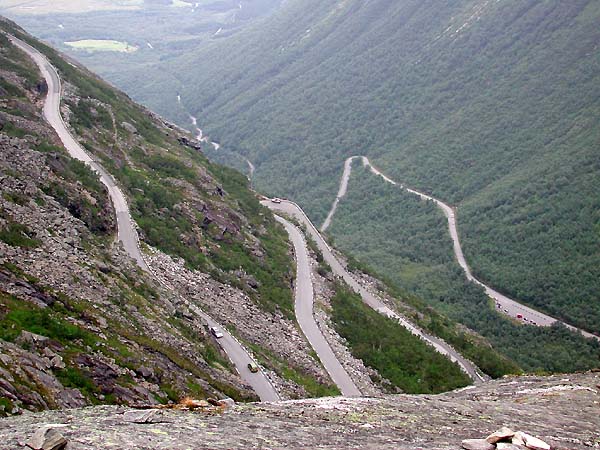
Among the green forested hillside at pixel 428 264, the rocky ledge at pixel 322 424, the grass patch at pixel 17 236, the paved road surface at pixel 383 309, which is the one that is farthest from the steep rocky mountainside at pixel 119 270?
the green forested hillside at pixel 428 264

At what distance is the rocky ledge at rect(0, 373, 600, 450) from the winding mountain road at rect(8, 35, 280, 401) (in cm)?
1740

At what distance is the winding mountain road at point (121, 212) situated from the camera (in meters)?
41.4

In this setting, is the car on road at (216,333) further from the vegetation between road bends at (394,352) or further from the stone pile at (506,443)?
the stone pile at (506,443)

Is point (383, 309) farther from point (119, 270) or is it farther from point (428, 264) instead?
point (428, 264)

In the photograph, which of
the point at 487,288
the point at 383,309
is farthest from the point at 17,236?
the point at 487,288

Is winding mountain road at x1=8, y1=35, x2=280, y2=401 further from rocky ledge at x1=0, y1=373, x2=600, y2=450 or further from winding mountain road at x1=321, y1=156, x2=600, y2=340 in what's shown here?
winding mountain road at x1=321, y1=156, x2=600, y2=340

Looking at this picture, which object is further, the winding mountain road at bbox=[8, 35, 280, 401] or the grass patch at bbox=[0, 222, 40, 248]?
the winding mountain road at bbox=[8, 35, 280, 401]

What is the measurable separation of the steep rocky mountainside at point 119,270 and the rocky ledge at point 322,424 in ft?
16.7

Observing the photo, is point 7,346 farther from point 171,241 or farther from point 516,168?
point 516,168

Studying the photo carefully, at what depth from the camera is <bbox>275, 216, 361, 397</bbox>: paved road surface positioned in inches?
2002

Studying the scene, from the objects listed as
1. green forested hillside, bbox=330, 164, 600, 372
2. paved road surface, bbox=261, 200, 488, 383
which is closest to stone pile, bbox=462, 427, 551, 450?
paved road surface, bbox=261, 200, 488, 383

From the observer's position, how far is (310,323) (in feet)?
198

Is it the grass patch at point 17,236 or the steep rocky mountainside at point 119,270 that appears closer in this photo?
the steep rocky mountainside at point 119,270

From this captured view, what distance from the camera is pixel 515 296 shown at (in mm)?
122062
